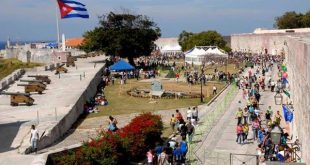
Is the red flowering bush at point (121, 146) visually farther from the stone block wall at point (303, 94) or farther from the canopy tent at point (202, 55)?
the canopy tent at point (202, 55)

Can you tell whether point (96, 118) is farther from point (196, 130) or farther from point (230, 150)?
point (230, 150)

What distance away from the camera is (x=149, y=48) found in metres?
57.5

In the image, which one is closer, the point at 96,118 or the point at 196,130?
the point at 196,130

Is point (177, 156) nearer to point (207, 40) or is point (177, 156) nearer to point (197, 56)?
point (197, 56)

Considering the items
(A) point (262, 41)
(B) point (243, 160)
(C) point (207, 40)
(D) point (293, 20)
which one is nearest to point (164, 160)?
(B) point (243, 160)

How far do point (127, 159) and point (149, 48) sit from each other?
1676 inches

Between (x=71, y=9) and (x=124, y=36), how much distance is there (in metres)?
12.3

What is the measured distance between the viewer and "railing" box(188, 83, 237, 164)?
1700 centimetres

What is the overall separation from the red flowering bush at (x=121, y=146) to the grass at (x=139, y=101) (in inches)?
420

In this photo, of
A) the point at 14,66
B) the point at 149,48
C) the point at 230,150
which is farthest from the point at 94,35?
the point at 230,150

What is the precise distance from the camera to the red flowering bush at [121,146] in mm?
13300

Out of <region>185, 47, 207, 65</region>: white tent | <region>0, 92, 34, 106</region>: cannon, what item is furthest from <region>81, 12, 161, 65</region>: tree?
<region>0, 92, 34, 106</region>: cannon

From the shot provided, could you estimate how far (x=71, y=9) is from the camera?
4281cm

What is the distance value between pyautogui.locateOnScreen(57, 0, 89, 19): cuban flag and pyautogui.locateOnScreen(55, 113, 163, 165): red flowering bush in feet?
86.4
